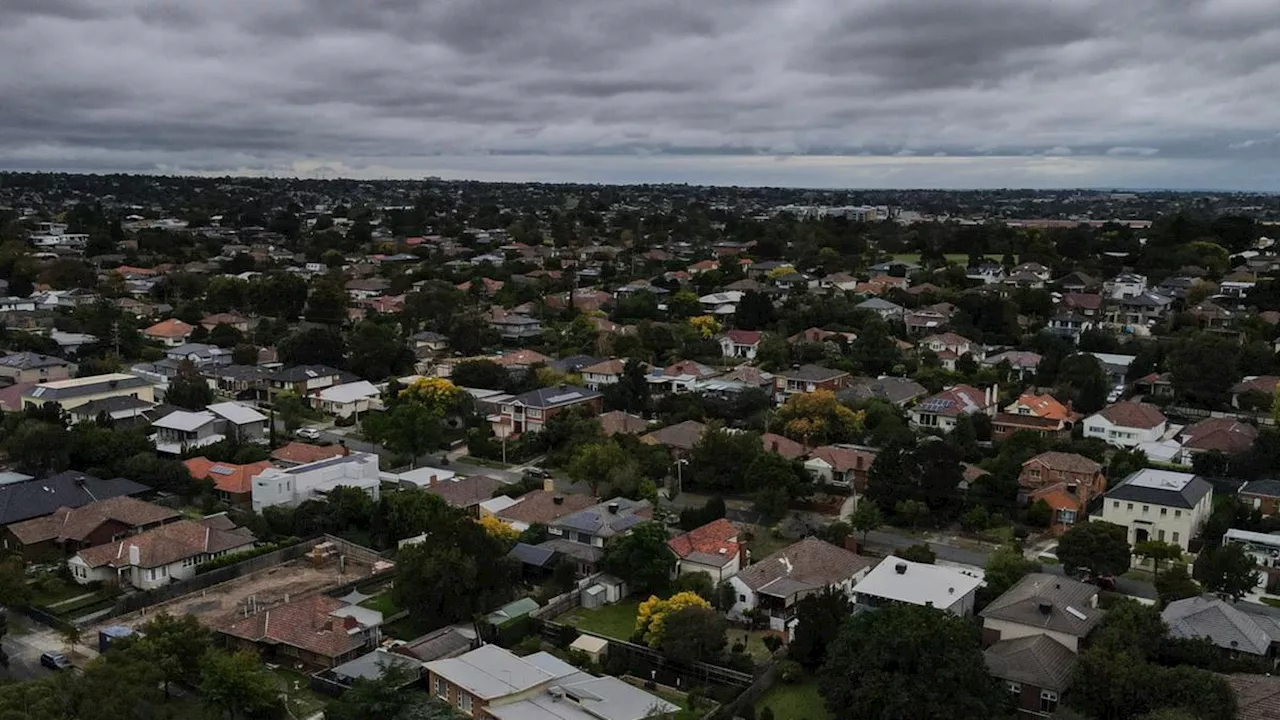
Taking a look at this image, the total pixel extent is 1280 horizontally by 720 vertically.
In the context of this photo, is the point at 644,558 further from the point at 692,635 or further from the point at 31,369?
the point at 31,369

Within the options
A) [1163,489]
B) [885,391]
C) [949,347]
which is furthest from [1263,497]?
[949,347]

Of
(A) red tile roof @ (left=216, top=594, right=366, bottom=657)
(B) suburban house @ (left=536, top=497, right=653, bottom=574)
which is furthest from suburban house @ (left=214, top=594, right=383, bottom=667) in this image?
(B) suburban house @ (left=536, top=497, right=653, bottom=574)

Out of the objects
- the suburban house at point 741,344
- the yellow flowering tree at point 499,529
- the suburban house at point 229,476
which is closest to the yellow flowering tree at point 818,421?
the yellow flowering tree at point 499,529

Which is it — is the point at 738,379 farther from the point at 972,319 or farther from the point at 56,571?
the point at 56,571

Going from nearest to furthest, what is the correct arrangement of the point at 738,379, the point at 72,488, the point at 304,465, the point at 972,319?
the point at 72,488 < the point at 304,465 < the point at 738,379 < the point at 972,319

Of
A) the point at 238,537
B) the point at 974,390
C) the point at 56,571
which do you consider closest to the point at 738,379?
the point at 974,390

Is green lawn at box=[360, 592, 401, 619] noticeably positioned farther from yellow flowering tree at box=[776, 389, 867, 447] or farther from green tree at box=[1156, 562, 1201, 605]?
green tree at box=[1156, 562, 1201, 605]

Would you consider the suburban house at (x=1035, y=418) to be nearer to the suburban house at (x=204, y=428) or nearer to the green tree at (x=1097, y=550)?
the green tree at (x=1097, y=550)
